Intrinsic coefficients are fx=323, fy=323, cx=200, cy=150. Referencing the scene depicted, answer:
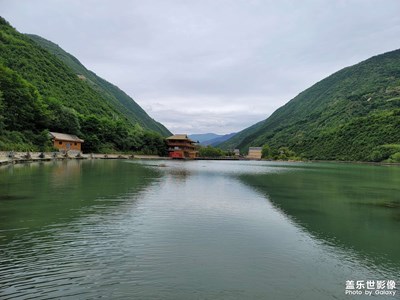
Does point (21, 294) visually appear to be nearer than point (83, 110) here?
Yes

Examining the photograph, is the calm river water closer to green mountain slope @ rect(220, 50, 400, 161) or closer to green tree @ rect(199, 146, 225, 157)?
green mountain slope @ rect(220, 50, 400, 161)

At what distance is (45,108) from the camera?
215ft

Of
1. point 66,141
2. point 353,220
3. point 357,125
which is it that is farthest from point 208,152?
point 353,220

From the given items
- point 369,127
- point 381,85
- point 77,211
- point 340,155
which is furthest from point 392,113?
point 77,211

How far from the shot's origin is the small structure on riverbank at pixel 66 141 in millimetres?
64975

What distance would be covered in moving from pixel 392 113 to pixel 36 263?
455 ft

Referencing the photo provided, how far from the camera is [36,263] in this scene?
796 centimetres

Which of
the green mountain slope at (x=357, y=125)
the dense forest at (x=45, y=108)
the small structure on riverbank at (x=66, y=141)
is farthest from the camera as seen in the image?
the green mountain slope at (x=357, y=125)

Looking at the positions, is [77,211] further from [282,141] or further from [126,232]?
[282,141]

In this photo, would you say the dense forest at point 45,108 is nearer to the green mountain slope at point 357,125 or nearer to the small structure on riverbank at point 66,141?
the small structure on riverbank at point 66,141

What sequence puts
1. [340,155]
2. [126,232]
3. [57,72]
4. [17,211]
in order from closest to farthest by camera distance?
[126,232] → [17,211] → [57,72] → [340,155]

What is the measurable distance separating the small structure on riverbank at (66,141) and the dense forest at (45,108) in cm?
256

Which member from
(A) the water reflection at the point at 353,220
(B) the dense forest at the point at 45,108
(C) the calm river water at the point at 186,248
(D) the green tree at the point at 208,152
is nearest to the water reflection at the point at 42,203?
(C) the calm river water at the point at 186,248

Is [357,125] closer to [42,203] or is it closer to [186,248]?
[42,203]
